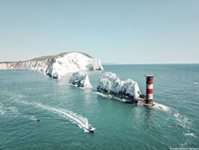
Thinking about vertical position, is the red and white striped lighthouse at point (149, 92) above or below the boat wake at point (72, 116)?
above

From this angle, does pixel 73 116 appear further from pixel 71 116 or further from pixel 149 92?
pixel 149 92

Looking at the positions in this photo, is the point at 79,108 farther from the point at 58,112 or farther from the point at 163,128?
the point at 163,128

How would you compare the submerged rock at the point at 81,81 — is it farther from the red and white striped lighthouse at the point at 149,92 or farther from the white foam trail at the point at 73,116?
the red and white striped lighthouse at the point at 149,92

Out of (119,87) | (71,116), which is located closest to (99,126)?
(71,116)

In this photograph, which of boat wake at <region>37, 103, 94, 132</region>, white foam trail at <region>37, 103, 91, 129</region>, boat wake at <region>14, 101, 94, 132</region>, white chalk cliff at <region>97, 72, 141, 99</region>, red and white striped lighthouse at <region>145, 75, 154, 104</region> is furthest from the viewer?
white chalk cliff at <region>97, 72, 141, 99</region>

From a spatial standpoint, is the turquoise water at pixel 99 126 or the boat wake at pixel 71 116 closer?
the turquoise water at pixel 99 126

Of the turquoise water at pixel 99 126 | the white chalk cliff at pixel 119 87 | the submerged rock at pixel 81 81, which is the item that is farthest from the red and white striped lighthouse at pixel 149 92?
the submerged rock at pixel 81 81

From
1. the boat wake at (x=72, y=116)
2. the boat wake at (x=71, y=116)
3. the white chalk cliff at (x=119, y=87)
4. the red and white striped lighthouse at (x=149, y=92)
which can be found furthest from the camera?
the white chalk cliff at (x=119, y=87)

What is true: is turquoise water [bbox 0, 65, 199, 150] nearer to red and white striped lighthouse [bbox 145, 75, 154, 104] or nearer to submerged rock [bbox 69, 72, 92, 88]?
red and white striped lighthouse [bbox 145, 75, 154, 104]

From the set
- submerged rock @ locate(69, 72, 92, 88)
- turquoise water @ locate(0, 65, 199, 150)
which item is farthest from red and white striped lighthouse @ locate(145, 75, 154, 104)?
submerged rock @ locate(69, 72, 92, 88)
